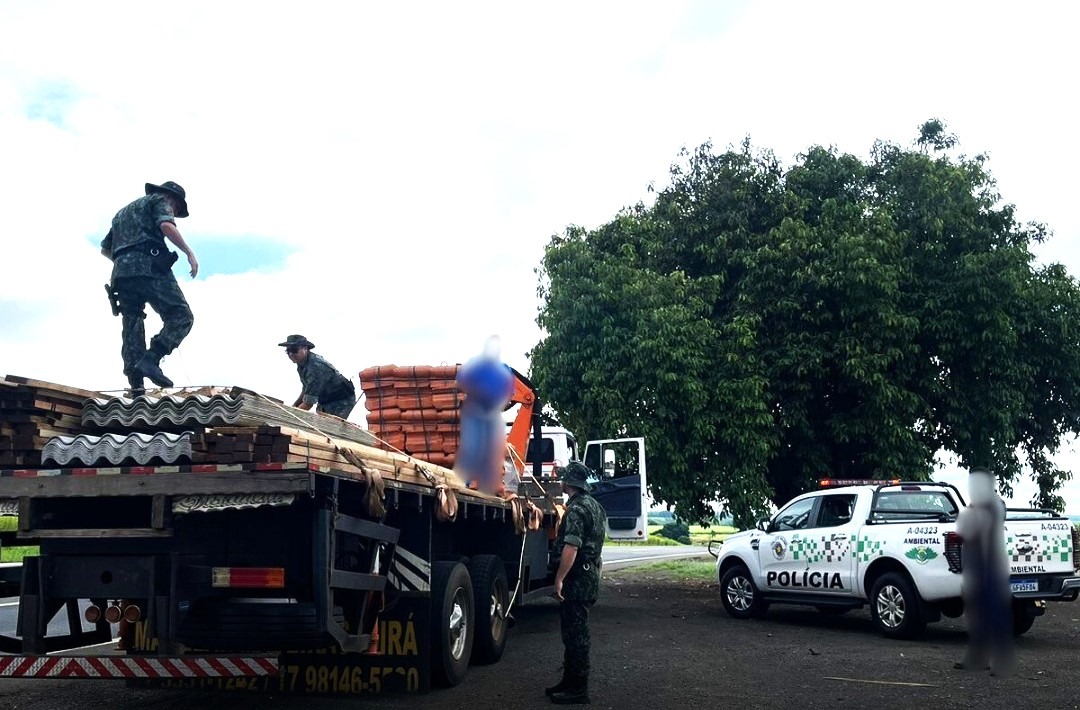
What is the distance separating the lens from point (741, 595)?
1428cm

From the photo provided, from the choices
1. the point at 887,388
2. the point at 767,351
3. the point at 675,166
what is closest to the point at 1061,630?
the point at 887,388

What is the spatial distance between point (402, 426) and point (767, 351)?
10.7 m

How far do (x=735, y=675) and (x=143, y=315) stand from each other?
549 centimetres

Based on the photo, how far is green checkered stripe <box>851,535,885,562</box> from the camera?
1202 cm

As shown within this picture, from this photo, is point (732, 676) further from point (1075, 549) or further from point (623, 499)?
point (623, 499)

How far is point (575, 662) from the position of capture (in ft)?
25.9

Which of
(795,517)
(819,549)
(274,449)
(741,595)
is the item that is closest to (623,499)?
(741,595)

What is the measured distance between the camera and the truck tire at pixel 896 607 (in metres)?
11.5

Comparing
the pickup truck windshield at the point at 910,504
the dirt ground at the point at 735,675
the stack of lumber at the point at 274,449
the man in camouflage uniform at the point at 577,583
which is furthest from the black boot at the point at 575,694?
the pickup truck windshield at the point at 910,504

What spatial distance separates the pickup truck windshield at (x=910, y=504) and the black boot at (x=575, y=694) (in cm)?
570

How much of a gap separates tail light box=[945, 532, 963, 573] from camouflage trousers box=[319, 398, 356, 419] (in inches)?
241

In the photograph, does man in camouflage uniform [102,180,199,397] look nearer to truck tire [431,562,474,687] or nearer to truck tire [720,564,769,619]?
truck tire [431,562,474,687]

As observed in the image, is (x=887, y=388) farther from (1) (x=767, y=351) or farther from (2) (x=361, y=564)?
(2) (x=361, y=564)

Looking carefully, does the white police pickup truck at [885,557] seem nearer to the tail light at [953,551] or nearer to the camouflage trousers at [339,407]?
the tail light at [953,551]
